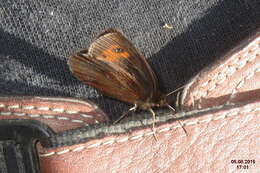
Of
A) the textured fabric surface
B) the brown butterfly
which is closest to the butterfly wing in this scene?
the brown butterfly

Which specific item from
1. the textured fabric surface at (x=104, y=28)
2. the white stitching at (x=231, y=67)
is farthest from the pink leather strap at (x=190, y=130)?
the textured fabric surface at (x=104, y=28)

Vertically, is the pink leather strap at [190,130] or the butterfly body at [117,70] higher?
the butterfly body at [117,70]

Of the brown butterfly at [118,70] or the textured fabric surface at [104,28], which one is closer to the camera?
the brown butterfly at [118,70]

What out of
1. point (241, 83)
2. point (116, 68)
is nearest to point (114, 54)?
point (116, 68)

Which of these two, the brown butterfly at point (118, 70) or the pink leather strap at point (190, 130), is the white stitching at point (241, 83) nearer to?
the pink leather strap at point (190, 130)

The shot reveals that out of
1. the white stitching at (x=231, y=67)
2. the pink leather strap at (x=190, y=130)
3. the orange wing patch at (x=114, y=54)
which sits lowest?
the pink leather strap at (x=190, y=130)

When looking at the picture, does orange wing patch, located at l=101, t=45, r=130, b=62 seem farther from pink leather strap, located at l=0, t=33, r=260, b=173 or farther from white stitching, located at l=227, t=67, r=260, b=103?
white stitching, located at l=227, t=67, r=260, b=103
